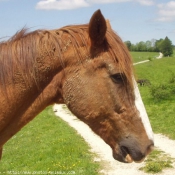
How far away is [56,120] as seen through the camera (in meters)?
17.1

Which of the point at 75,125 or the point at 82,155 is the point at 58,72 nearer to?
the point at 82,155

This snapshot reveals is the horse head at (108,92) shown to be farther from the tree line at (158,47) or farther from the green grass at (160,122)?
the tree line at (158,47)

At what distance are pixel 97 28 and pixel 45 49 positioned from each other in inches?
22.1

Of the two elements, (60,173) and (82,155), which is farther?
(82,155)

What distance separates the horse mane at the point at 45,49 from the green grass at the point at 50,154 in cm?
571

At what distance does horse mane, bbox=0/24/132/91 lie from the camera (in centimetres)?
303

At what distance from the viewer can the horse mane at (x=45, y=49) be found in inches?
119

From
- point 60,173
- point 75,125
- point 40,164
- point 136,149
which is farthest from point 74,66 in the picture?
point 75,125

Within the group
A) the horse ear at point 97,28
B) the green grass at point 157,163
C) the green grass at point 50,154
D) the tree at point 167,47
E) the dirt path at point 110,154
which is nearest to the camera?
the horse ear at point 97,28

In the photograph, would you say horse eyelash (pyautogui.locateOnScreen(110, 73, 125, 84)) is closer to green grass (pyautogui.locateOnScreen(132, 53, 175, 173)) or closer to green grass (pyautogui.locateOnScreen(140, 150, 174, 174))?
green grass (pyautogui.locateOnScreen(132, 53, 175, 173))

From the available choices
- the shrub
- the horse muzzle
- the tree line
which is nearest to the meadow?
the shrub

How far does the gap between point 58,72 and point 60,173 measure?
5.85 metres

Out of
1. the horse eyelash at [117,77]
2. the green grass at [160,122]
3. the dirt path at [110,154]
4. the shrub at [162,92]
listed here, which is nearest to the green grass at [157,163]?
the green grass at [160,122]

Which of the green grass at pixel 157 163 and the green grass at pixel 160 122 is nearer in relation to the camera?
the green grass at pixel 157 163
